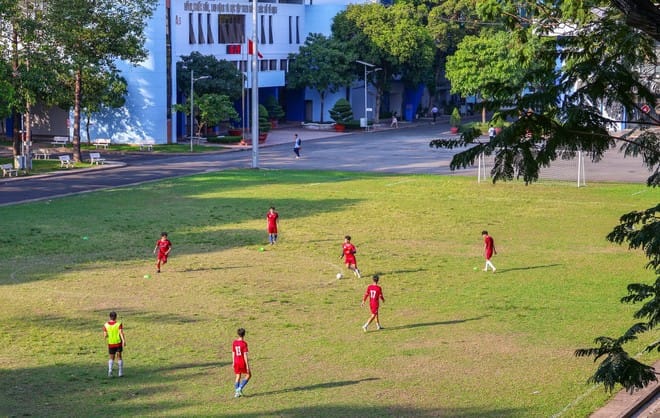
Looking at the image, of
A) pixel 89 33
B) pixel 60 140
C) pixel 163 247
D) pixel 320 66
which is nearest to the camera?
A: pixel 163 247

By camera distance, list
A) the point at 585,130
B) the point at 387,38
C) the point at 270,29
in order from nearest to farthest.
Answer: the point at 585,130, the point at 387,38, the point at 270,29

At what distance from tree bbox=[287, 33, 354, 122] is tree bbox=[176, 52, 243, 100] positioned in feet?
41.8

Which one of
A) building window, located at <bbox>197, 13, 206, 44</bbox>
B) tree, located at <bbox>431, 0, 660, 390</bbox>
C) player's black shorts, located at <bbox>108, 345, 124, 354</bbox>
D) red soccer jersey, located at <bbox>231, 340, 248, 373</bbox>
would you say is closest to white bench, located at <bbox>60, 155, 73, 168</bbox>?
Answer: building window, located at <bbox>197, 13, 206, 44</bbox>

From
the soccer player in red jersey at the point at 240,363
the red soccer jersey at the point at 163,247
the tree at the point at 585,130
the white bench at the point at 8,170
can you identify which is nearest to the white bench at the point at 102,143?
the white bench at the point at 8,170

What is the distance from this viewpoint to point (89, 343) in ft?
78.1

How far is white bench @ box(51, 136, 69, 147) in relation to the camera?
72.8 meters

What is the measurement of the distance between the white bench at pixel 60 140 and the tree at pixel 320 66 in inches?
968

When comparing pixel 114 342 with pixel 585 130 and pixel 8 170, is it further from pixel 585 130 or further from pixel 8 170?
pixel 8 170

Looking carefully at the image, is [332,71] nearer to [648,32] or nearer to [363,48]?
[363,48]

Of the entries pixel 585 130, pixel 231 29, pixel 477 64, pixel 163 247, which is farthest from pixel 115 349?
pixel 231 29

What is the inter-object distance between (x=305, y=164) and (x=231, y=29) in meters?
26.6

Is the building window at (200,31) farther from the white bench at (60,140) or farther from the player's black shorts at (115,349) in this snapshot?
the player's black shorts at (115,349)

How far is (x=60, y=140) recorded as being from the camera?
7325 cm

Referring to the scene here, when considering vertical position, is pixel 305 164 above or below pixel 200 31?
below
